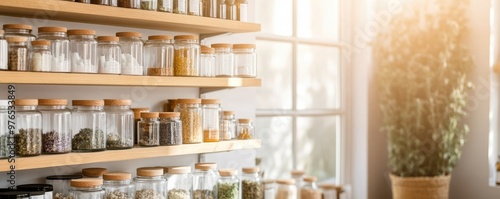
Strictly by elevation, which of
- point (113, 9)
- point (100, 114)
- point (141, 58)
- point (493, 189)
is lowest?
point (493, 189)

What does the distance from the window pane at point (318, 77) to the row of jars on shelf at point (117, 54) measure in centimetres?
96

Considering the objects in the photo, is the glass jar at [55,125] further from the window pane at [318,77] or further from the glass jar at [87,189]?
the window pane at [318,77]

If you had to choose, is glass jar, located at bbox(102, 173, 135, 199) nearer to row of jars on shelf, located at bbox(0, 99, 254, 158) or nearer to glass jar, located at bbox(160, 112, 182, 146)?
row of jars on shelf, located at bbox(0, 99, 254, 158)

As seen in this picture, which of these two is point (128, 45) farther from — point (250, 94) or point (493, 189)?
point (493, 189)

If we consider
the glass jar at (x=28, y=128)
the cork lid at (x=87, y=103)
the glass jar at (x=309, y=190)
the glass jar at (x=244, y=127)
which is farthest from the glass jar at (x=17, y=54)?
the glass jar at (x=309, y=190)

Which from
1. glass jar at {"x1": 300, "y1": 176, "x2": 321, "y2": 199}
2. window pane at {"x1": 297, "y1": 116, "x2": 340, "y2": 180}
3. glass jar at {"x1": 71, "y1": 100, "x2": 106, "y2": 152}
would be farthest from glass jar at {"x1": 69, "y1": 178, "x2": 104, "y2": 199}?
window pane at {"x1": 297, "y1": 116, "x2": 340, "y2": 180}

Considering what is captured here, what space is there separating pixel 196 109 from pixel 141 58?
0.98 feet

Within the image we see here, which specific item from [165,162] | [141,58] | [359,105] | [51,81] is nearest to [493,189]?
[359,105]

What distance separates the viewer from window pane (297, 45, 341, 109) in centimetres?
372

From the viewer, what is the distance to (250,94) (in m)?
3.12

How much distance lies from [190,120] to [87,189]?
19.7 inches

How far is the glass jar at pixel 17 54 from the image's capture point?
6.80 feet

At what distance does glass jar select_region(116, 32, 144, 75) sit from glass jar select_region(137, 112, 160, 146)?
16cm

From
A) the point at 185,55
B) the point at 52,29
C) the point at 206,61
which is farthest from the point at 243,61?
the point at 52,29
